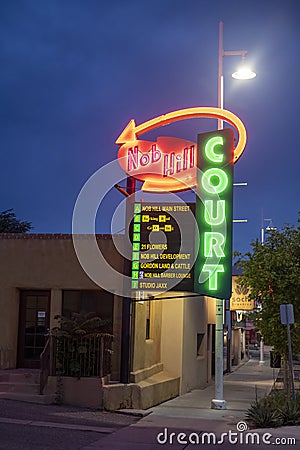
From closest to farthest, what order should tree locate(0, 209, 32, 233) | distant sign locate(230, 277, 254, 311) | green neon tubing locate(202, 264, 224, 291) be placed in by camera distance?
green neon tubing locate(202, 264, 224, 291) → distant sign locate(230, 277, 254, 311) → tree locate(0, 209, 32, 233)

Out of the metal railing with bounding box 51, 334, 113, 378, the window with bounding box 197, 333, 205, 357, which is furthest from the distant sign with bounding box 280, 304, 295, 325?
the window with bounding box 197, 333, 205, 357

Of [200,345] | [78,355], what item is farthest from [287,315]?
[200,345]

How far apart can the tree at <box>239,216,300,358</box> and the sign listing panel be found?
2.26m

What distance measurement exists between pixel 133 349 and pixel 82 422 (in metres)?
3.84

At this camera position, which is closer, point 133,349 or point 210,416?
point 210,416

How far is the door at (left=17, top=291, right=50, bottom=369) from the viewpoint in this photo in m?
18.0

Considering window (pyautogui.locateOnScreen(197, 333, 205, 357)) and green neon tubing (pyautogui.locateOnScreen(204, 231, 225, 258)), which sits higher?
green neon tubing (pyautogui.locateOnScreen(204, 231, 225, 258))

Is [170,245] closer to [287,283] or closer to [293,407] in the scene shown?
[287,283]

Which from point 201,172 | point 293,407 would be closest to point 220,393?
point 293,407

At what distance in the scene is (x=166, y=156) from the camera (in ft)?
57.7

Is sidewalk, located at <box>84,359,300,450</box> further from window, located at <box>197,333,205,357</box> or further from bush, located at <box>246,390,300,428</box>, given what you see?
window, located at <box>197,333,205,357</box>

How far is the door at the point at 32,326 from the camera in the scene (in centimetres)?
1805

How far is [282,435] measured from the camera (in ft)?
42.5

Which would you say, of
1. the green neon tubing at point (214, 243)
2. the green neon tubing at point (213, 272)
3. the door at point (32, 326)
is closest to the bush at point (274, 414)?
the green neon tubing at point (213, 272)
